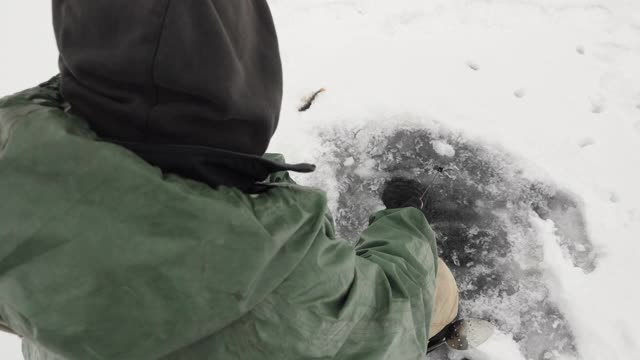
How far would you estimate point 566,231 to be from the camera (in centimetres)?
206

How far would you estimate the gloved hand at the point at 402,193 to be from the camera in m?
2.09

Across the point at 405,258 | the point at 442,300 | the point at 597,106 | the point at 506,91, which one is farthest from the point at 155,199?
the point at 597,106

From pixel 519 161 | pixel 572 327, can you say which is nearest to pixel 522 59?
pixel 519 161

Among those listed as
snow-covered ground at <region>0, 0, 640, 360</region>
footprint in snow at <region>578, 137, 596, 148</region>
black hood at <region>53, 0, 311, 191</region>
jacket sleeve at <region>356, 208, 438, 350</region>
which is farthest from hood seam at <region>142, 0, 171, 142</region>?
footprint in snow at <region>578, 137, 596, 148</region>

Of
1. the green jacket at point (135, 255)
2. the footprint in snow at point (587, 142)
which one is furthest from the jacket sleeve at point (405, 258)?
the footprint in snow at point (587, 142)

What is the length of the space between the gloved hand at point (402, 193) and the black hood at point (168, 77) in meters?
1.37

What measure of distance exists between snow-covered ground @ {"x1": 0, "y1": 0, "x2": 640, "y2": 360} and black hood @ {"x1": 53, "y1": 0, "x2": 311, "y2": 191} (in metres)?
1.36

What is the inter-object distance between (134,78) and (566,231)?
202 centimetres

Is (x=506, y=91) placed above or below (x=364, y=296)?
below

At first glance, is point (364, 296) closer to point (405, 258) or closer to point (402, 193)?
point (405, 258)

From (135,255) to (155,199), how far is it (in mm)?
92

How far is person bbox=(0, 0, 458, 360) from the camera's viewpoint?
677 mm

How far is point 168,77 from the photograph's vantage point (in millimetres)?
687

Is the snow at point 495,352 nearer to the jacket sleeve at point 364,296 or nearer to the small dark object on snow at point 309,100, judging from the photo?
the jacket sleeve at point 364,296
